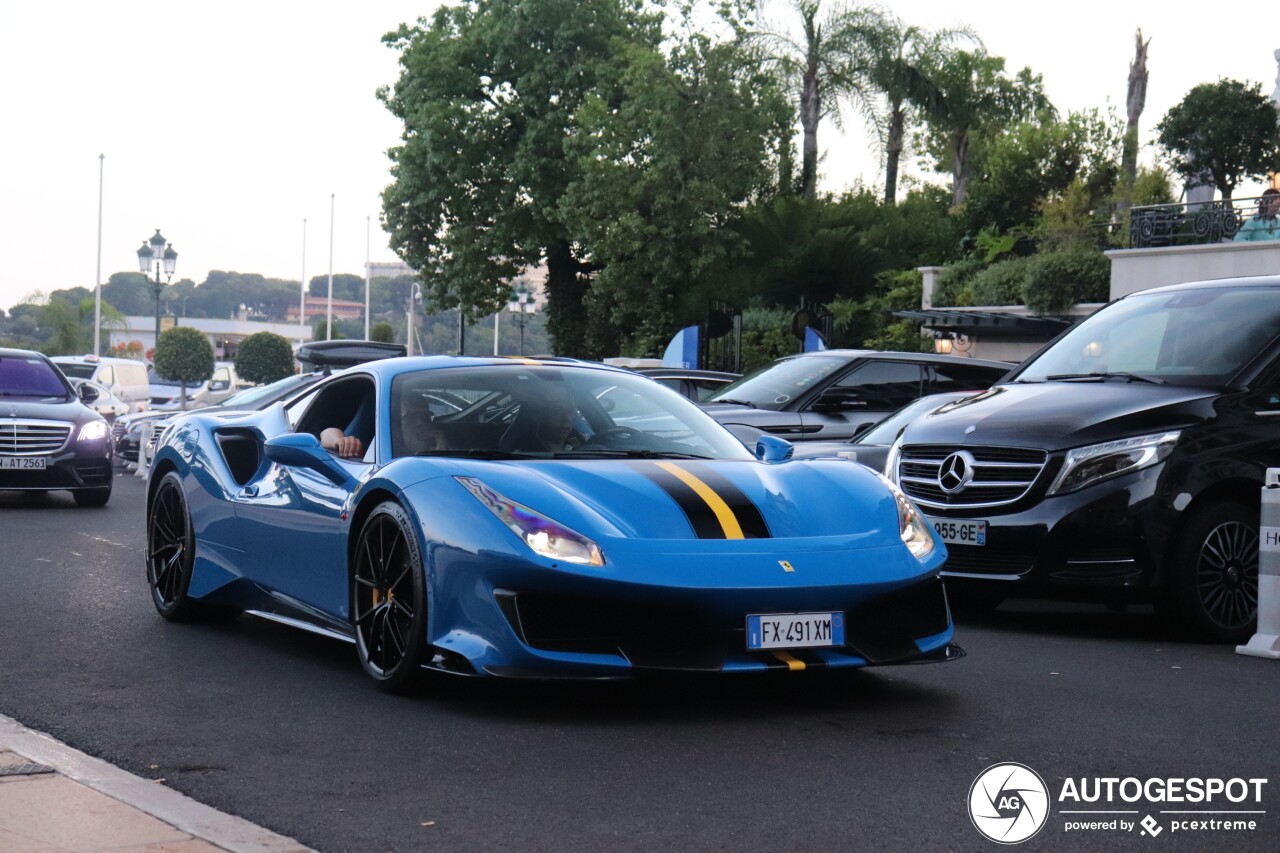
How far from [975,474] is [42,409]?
35.1ft

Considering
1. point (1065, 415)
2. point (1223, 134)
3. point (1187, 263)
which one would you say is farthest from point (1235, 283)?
point (1223, 134)

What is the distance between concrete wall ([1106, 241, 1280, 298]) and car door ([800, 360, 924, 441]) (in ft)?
34.0

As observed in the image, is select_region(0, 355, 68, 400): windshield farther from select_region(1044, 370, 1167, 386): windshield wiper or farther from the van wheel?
the van wheel

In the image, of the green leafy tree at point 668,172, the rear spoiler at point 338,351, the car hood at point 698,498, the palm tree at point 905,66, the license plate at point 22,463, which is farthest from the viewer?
the palm tree at point 905,66

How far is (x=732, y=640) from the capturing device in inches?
217

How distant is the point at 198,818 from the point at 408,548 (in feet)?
5.93

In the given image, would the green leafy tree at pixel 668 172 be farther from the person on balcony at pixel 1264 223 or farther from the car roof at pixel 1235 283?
the car roof at pixel 1235 283

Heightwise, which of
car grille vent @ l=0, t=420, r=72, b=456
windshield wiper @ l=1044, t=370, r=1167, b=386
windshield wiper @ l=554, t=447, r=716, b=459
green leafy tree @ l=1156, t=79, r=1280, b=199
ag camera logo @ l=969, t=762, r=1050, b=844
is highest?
green leafy tree @ l=1156, t=79, r=1280, b=199

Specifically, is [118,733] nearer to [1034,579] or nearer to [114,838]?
[114,838]

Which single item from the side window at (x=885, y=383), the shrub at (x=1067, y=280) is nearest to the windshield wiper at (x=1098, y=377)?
the side window at (x=885, y=383)

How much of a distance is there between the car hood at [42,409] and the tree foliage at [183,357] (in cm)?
5094

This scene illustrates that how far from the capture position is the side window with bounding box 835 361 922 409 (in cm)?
1425

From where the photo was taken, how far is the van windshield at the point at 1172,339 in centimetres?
861

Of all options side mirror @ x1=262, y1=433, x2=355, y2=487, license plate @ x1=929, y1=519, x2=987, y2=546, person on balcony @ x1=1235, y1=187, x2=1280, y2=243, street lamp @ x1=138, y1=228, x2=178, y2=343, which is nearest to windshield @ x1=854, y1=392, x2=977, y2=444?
license plate @ x1=929, y1=519, x2=987, y2=546
